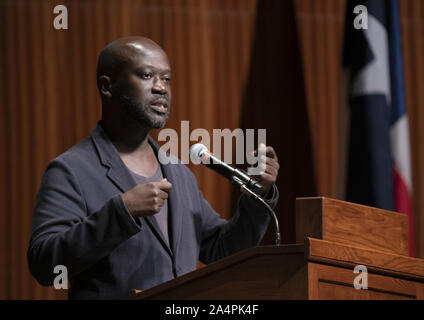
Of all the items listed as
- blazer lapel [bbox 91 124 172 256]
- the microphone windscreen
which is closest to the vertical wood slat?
blazer lapel [bbox 91 124 172 256]

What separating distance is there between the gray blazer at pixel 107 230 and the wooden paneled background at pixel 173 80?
1376 millimetres

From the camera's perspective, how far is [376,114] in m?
3.40

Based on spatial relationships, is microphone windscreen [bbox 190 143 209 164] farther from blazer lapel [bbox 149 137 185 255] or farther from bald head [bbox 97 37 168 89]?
bald head [bbox 97 37 168 89]

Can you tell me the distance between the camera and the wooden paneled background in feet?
12.2

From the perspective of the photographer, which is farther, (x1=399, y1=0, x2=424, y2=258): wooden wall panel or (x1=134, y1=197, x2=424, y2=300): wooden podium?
(x1=399, y1=0, x2=424, y2=258): wooden wall panel

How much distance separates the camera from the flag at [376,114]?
335cm

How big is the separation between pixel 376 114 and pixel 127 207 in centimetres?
180

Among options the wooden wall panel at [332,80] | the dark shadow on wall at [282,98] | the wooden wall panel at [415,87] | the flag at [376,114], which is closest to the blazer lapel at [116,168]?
the flag at [376,114]

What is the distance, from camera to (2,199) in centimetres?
368

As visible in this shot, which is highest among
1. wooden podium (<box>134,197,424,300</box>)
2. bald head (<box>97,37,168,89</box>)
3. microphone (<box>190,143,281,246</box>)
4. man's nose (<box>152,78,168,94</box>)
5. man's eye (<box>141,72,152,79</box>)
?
bald head (<box>97,37,168,89</box>)

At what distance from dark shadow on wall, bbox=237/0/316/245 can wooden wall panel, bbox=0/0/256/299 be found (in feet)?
0.23

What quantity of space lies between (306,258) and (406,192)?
6.53 feet

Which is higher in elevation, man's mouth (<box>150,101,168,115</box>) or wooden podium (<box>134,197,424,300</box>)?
man's mouth (<box>150,101,168,115</box>)

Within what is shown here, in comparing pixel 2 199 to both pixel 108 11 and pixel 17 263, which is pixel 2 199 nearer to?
pixel 17 263
